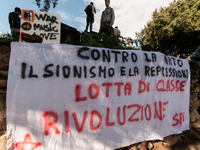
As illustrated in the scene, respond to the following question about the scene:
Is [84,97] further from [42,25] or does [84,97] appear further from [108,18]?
[108,18]

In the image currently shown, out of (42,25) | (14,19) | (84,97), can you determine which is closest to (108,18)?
(42,25)

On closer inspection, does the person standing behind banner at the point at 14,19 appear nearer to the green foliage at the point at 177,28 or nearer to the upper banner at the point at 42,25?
the upper banner at the point at 42,25

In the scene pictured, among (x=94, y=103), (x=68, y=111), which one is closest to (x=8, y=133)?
(x=68, y=111)

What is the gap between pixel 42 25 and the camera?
2.95 m

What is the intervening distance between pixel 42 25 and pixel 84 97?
2300 mm

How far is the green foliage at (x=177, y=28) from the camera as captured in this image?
1273cm

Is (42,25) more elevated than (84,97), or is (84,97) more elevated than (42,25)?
(42,25)

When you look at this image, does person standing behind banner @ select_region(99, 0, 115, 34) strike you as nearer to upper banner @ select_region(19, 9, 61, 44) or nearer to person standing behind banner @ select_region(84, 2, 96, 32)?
person standing behind banner @ select_region(84, 2, 96, 32)

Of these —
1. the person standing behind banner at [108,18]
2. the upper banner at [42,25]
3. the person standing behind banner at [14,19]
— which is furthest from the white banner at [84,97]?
the person standing behind banner at [14,19]

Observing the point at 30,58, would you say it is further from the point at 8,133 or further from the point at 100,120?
the point at 100,120

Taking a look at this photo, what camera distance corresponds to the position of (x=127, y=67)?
1.84 m

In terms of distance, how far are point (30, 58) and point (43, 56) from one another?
0.45ft

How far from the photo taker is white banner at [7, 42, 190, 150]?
1.37m

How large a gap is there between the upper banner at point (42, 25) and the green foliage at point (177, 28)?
43.9 ft
